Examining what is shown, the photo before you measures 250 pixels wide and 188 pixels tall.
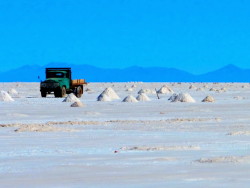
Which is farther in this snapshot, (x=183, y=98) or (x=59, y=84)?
(x=59, y=84)

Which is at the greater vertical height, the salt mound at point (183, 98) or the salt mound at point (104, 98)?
the salt mound at point (104, 98)

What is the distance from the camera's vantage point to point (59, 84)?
5291 centimetres

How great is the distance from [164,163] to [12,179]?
9.15 feet

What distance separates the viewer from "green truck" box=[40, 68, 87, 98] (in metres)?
52.8

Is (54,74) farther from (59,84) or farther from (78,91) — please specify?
(78,91)

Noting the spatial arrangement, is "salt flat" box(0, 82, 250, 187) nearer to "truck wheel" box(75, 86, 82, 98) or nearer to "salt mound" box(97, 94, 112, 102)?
"salt mound" box(97, 94, 112, 102)

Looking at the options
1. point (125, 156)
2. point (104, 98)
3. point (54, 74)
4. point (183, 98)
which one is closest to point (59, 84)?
point (54, 74)

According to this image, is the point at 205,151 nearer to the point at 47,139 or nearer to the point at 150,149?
the point at 150,149

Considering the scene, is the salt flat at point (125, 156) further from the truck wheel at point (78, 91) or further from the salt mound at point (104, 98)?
the truck wheel at point (78, 91)

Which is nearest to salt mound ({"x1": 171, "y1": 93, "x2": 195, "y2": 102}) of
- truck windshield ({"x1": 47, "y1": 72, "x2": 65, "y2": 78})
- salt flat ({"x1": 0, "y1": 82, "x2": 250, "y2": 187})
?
truck windshield ({"x1": 47, "y1": 72, "x2": 65, "y2": 78})

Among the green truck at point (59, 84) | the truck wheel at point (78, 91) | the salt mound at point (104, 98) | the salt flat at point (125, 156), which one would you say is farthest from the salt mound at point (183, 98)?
the salt flat at point (125, 156)

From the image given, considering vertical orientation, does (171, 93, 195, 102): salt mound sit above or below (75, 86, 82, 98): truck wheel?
below

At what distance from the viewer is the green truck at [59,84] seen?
52.8m

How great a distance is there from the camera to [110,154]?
13.3 m
